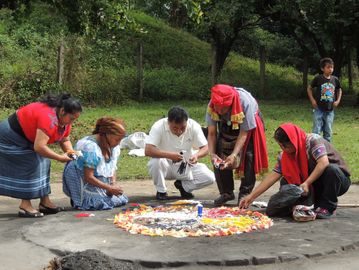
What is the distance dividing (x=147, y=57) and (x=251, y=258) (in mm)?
19815

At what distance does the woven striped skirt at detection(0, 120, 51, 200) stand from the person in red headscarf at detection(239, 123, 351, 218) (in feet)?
7.62

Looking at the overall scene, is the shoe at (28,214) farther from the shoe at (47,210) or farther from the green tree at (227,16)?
the green tree at (227,16)

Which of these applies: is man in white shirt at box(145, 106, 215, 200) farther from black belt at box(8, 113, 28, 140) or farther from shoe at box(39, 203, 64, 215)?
black belt at box(8, 113, 28, 140)

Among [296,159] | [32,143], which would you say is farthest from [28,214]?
[296,159]

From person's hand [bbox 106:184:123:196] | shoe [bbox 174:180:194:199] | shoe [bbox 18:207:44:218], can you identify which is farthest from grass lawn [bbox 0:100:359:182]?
shoe [bbox 18:207:44:218]

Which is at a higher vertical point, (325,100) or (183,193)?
(325,100)

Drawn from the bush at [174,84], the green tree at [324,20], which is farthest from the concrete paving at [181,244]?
the bush at [174,84]

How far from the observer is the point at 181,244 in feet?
16.9

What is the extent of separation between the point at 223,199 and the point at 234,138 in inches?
27.4

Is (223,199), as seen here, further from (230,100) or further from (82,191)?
(82,191)

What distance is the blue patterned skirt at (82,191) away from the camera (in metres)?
6.59

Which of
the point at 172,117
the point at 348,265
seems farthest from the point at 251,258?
the point at 172,117

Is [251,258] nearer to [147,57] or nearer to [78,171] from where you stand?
[78,171]

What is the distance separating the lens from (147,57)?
948 inches
